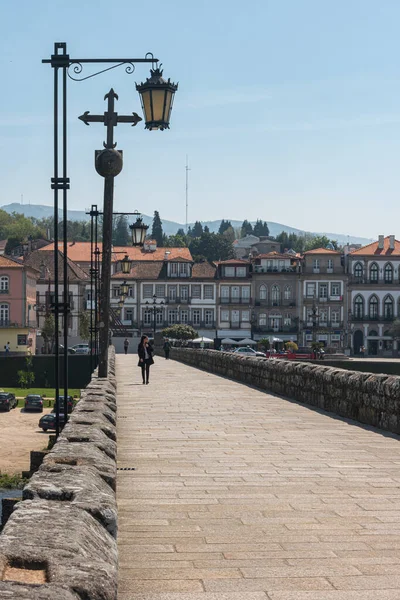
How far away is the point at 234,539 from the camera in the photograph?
6.12 metres

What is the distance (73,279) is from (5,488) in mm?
69256

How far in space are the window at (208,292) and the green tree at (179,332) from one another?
9764 millimetres

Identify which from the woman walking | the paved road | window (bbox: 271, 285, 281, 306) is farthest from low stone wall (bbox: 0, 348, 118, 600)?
window (bbox: 271, 285, 281, 306)

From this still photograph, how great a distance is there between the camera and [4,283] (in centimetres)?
9531

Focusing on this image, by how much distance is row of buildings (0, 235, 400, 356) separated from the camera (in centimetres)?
11100

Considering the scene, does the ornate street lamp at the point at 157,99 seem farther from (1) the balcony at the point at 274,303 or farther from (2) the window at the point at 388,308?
(2) the window at the point at 388,308

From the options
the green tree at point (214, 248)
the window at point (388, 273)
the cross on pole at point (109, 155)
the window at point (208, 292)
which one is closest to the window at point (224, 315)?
the window at point (208, 292)

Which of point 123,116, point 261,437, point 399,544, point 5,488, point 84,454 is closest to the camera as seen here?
point 399,544

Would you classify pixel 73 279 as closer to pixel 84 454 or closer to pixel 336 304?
pixel 336 304

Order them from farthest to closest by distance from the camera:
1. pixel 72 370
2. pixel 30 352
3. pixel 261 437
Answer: pixel 30 352 < pixel 72 370 < pixel 261 437

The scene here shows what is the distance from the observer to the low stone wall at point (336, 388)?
1272cm

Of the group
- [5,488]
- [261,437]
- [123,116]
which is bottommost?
[5,488]

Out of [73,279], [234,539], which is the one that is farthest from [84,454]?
[73,279]

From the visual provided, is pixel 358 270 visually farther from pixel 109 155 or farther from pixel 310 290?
pixel 109 155
